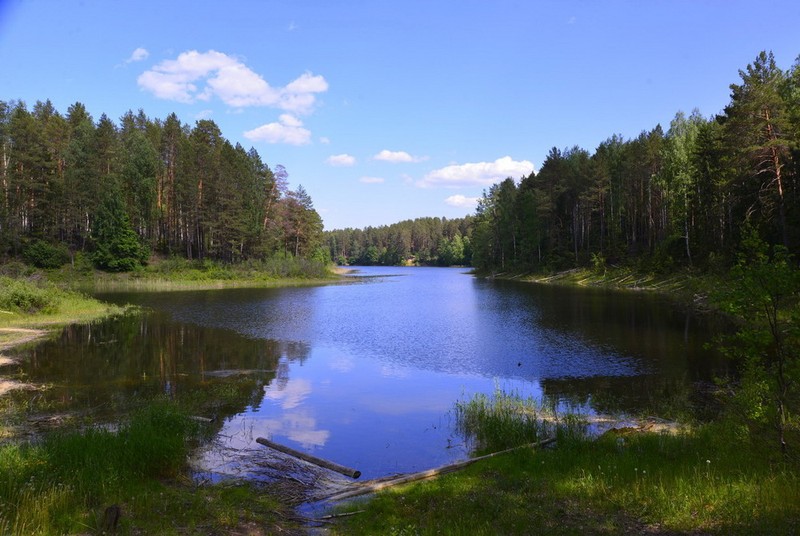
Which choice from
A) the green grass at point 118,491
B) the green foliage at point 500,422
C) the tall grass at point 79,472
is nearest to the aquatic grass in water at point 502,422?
the green foliage at point 500,422

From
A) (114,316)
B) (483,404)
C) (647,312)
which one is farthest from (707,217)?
(114,316)

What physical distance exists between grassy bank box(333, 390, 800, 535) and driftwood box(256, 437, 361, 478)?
1711mm

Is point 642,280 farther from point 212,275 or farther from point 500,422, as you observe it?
point 212,275

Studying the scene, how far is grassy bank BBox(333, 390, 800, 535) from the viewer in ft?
21.9

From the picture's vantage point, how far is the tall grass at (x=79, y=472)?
6406 millimetres

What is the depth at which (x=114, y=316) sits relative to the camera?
1398 inches

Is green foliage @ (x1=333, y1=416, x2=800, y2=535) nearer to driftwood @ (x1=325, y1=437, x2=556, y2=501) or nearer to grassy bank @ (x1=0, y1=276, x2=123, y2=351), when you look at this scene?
driftwood @ (x1=325, y1=437, x2=556, y2=501)

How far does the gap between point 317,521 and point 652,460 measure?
20.0 ft

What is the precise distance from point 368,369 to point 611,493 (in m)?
15.4

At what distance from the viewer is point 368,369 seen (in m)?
22.5

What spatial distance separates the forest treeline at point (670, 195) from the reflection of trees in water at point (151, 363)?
21.2 metres

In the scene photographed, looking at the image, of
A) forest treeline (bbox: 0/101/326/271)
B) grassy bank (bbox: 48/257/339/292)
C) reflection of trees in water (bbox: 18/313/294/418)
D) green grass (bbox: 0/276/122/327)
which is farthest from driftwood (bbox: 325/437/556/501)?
forest treeline (bbox: 0/101/326/271)

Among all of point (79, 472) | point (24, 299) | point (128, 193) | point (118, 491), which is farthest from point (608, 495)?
point (128, 193)

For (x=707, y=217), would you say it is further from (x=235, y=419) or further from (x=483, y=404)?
(x=235, y=419)
